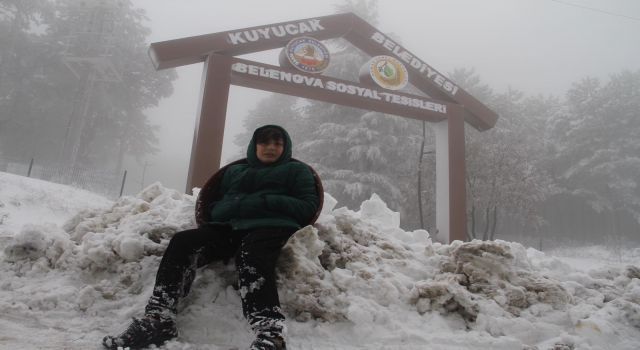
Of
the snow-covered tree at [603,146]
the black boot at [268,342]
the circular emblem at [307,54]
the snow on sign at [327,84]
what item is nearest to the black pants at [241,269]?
the black boot at [268,342]

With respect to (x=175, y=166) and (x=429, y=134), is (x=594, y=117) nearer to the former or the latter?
(x=429, y=134)

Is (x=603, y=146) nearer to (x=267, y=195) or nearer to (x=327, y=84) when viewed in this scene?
(x=327, y=84)

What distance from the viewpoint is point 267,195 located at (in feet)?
8.14

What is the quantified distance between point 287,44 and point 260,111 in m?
18.3

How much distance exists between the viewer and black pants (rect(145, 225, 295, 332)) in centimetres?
198

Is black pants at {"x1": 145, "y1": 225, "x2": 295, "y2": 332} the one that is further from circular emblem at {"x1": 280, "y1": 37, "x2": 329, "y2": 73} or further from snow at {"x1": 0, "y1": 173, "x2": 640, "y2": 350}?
circular emblem at {"x1": 280, "y1": 37, "x2": 329, "y2": 73}

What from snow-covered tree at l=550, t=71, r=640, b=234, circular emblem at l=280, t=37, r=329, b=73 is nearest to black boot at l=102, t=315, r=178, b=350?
circular emblem at l=280, t=37, r=329, b=73

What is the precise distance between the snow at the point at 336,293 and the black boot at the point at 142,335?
76 millimetres

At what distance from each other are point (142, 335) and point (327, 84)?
18.9ft

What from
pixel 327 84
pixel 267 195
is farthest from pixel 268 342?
pixel 327 84

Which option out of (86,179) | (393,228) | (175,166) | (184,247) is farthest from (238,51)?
(175,166)

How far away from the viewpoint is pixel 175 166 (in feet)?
239

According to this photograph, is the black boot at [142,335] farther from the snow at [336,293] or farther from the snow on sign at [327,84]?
the snow on sign at [327,84]

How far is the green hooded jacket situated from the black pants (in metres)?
0.09
